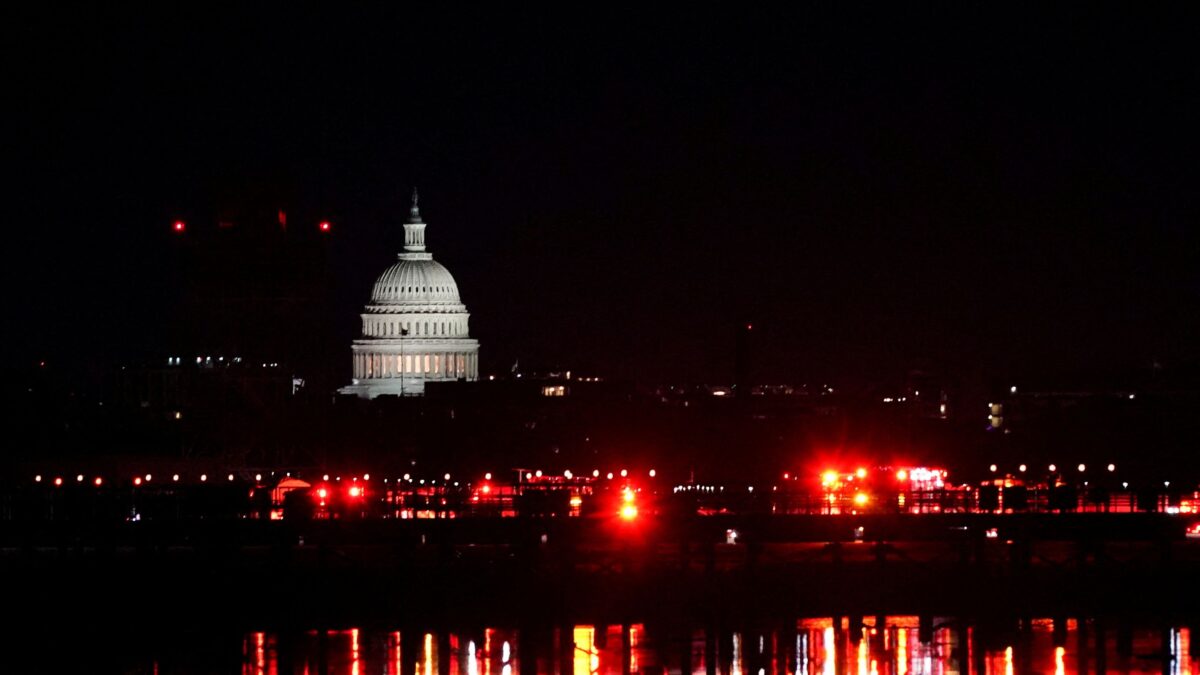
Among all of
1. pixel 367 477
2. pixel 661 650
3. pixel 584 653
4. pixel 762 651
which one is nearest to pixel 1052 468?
pixel 367 477

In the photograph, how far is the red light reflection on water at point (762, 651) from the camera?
70.9 m

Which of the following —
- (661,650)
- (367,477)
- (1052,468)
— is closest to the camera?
(661,650)

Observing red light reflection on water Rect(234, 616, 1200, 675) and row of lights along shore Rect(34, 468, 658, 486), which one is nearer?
red light reflection on water Rect(234, 616, 1200, 675)

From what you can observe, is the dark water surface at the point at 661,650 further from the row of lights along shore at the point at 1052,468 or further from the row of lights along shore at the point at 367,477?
the row of lights along shore at the point at 1052,468

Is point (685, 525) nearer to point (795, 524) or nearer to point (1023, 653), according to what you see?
point (795, 524)

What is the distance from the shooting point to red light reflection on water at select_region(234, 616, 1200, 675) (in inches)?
2790

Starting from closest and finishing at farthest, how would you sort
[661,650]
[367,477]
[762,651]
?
[762,651] → [661,650] → [367,477]

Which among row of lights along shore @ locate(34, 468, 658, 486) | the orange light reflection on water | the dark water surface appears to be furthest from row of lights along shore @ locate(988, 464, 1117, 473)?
the orange light reflection on water

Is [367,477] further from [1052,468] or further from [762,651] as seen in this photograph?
[762,651]

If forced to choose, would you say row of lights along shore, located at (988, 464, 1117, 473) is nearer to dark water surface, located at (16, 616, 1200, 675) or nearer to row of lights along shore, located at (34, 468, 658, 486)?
row of lights along shore, located at (34, 468, 658, 486)

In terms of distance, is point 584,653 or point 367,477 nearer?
point 584,653

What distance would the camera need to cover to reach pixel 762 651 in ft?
241

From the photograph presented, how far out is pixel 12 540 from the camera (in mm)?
86875

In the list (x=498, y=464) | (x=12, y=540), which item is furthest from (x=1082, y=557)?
(x=498, y=464)
